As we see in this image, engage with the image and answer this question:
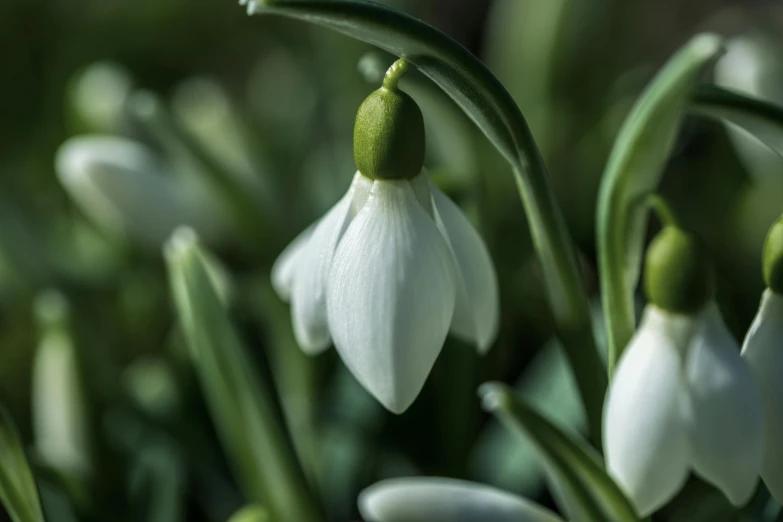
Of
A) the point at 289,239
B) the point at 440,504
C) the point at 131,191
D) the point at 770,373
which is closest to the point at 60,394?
the point at 131,191

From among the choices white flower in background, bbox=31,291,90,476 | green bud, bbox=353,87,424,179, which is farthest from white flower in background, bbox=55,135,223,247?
→ green bud, bbox=353,87,424,179

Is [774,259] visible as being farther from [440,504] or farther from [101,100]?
[101,100]

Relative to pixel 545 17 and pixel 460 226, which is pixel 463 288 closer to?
pixel 460 226

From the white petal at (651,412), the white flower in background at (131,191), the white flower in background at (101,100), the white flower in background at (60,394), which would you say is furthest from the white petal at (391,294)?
the white flower in background at (101,100)

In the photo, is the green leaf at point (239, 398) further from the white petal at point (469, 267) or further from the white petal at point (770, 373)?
the white petal at point (770, 373)

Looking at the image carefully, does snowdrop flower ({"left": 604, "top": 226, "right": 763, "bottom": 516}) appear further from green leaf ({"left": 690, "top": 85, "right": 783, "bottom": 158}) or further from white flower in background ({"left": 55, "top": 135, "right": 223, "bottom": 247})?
white flower in background ({"left": 55, "top": 135, "right": 223, "bottom": 247})

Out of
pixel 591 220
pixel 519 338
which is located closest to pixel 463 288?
pixel 519 338
